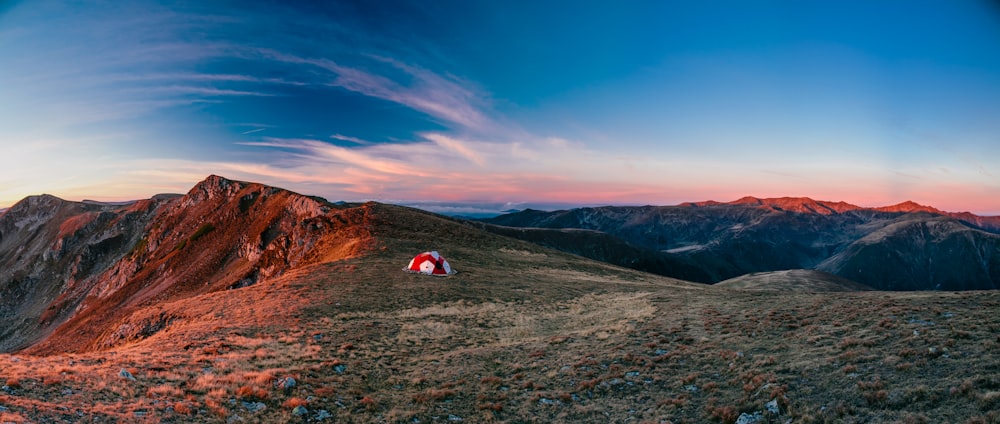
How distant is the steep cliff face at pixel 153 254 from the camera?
71000mm

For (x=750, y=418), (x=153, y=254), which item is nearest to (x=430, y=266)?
(x=750, y=418)

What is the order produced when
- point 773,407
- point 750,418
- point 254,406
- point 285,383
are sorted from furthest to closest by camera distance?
point 285,383 < point 254,406 < point 773,407 < point 750,418

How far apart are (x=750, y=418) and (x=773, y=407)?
2.88 feet

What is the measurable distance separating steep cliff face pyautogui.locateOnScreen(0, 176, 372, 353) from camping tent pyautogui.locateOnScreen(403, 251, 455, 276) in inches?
527

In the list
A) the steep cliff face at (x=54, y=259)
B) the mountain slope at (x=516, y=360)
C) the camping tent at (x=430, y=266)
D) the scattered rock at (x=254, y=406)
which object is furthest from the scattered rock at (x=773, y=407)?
the steep cliff face at (x=54, y=259)

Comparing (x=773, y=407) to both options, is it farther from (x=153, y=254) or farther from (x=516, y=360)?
(x=153, y=254)

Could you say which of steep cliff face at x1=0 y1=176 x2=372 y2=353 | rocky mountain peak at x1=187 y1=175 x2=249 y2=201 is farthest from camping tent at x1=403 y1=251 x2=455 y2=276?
rocky mountain peak at x1=187 y1=175 x2=249 y2=201

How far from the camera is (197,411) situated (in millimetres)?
12430

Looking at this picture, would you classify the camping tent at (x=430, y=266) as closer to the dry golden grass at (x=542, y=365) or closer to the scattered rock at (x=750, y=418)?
the dry golden grass at (x=542, y=365)

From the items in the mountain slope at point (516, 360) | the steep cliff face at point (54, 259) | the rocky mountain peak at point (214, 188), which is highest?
the rocky mountain peak at point (214, 188)

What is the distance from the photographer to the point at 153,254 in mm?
105688

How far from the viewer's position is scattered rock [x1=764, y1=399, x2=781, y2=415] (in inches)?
468

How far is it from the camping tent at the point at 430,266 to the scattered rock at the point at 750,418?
121 feet

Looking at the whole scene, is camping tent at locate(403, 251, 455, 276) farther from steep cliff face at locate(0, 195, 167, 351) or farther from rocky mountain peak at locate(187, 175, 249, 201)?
steep cliff face at locate(0, 195, 167, 351)
